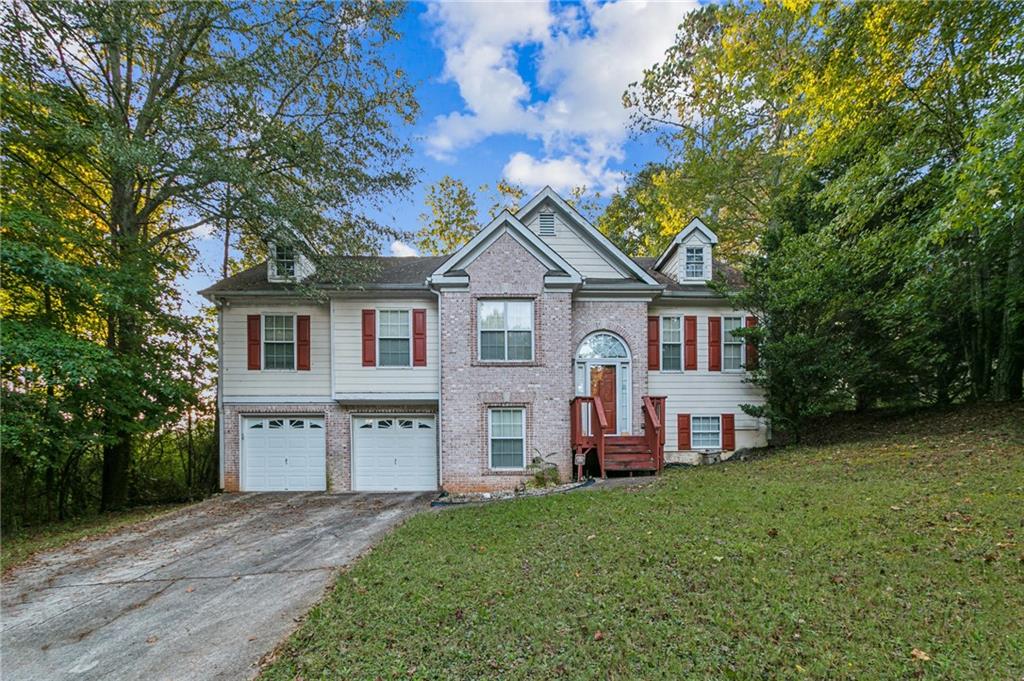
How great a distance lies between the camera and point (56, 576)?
6203 millimetres

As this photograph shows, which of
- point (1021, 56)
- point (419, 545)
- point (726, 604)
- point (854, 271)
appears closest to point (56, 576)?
point (419, 545)

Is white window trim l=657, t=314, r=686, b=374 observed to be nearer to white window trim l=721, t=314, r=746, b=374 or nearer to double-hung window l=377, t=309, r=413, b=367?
white window trim l=721, t=314, r=746, b=374

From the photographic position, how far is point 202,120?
995 centimetres

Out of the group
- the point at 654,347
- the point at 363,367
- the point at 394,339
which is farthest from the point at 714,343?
the point at 363,367

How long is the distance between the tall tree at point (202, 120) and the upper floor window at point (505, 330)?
13.4 ft

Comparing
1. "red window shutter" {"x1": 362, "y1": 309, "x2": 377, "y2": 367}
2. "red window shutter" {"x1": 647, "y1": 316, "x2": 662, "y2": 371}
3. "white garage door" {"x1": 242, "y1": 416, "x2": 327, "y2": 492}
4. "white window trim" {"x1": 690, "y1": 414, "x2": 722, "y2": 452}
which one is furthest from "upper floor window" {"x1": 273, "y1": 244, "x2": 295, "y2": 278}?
"white window trim" {"x1": 690, "y1": 414, "x2": 722, "y2": 452}

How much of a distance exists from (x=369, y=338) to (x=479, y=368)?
3.16 m

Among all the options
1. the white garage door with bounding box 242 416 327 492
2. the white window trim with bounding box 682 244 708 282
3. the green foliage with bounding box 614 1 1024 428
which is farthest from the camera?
the white window trim with bounding box 682 244 708 282

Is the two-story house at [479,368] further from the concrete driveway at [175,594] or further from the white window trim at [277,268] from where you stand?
the concrete driveway at [175,594]

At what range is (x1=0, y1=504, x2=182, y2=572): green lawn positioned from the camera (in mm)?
7348

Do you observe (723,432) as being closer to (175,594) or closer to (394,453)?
(394,453)

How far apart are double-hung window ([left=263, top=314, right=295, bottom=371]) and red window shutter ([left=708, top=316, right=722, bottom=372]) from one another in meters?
11.9

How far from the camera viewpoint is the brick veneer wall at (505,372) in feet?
37.3

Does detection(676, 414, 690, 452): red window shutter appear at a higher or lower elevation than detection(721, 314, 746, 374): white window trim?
lower
